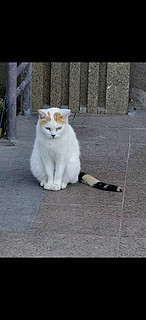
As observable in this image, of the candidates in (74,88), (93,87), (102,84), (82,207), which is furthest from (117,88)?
(82,207)

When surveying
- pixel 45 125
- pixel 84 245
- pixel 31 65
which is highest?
pixel 31 65

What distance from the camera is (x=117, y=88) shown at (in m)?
6.52

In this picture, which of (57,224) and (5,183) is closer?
(57,224)

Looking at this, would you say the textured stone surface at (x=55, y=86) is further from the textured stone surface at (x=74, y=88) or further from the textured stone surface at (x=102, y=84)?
the textured stone surface at (x=102, y=84)

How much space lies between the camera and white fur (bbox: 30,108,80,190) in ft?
12.8

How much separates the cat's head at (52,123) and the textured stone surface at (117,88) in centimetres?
265

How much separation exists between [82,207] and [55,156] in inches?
20.8

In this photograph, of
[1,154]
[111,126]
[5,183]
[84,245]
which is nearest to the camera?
Answer: [84,245]

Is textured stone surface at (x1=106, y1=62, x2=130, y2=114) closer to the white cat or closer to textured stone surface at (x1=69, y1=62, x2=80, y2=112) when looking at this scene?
textured stone surface at (x1=69, y1=62, x2=80, y2=112)
